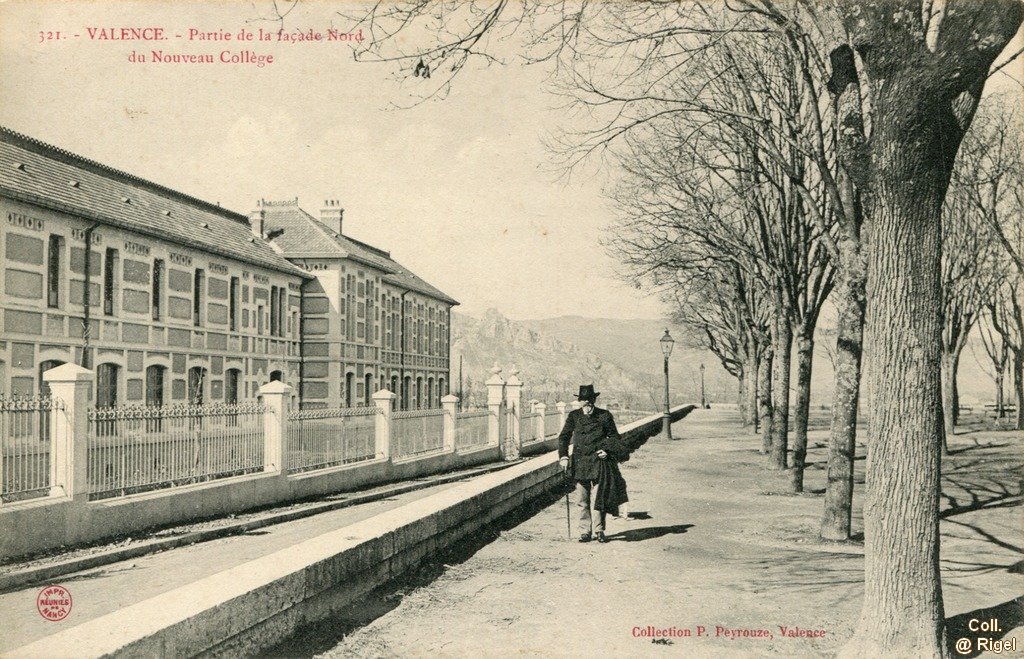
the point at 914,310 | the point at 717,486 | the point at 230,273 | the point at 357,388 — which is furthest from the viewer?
the point at 357,388

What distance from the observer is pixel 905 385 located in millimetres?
5238

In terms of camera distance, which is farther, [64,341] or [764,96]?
[64,341]

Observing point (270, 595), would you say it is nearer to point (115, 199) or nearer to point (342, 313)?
point (115, 199)

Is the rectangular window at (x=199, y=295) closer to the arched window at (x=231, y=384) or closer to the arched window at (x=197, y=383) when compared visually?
the arched window at (x=197, y=383)

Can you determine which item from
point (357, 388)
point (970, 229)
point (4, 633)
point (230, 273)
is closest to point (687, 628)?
point (4, 633)

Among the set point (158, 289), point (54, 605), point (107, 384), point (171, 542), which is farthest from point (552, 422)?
point (54, 605)

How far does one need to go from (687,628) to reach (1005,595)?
301cm

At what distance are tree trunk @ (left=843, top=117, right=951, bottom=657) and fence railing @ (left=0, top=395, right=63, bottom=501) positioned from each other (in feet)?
27.7

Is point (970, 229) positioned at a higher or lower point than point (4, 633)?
higher

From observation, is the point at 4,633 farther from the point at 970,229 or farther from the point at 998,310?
the point at 998,310

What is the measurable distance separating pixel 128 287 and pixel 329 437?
488 inches

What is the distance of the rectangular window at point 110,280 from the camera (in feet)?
76.7

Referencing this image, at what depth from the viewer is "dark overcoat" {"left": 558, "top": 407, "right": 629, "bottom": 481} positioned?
9383mm

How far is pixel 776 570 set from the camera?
25.8ft
